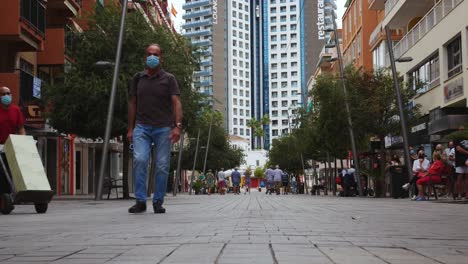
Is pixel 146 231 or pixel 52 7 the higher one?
pixel 52 7

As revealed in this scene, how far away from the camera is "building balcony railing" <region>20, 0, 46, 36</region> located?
2895 centimetres

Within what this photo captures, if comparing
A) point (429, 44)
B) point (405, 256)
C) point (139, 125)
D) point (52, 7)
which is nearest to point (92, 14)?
point (52, 7)

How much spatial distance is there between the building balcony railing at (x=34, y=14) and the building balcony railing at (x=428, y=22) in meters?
17.1

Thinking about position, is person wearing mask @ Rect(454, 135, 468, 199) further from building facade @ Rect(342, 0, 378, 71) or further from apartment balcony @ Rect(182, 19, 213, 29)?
apartment balcony @ Rect(182, 19, 213, 29)

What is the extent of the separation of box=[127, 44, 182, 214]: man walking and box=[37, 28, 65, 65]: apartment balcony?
26588 mm

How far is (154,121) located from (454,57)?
2475 cm

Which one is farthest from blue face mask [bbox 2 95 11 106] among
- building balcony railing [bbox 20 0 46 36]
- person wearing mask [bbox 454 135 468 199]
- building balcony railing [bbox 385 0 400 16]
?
building balcony railing [bbox 385 0 400 16]

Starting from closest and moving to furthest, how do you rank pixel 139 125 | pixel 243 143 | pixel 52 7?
pixel 139 125 → pixel 52 7 → pixel 243 143

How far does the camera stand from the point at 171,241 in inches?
211

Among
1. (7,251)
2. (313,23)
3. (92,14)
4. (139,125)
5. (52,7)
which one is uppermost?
(313,23)

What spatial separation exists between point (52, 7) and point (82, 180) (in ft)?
45.0

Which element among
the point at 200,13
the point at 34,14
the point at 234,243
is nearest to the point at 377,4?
the point at 34,14

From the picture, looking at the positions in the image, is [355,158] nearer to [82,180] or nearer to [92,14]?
[92,14]

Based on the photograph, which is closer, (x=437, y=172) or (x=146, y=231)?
(x=146, y=231)
